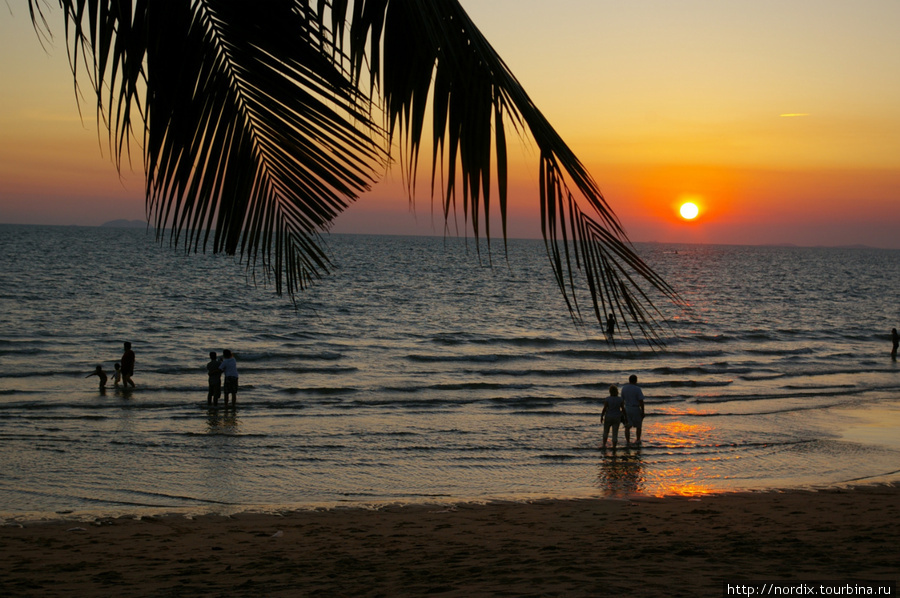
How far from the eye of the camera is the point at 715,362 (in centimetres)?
3447

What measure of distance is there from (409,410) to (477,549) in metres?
13.2

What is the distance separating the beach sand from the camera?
6887mm

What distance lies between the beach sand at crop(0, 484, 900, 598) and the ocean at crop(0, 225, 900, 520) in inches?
63.6

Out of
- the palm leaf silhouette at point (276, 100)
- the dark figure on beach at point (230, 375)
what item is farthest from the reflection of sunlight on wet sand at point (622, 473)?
the palm leaf silhouette at point (276, 100)

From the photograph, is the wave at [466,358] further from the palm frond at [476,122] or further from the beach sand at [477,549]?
the palm frond at [476,122]

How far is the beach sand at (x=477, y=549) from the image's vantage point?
689 cm

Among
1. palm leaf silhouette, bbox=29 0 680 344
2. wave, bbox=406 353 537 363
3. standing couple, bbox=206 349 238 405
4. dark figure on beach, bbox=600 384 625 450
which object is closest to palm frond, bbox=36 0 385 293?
palm leaf silhouette, bbox=29 0 680 344

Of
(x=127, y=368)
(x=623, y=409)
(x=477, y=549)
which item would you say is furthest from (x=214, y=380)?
(x=477, y=549)

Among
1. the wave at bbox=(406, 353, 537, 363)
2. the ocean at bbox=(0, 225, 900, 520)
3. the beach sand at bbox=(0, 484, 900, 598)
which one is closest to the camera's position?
the beach sand at bbox=(0, 484, 900, 598)

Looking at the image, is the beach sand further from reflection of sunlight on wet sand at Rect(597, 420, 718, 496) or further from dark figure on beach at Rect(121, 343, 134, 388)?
dark figure on beach at Rect(121, 343, 134, 388)

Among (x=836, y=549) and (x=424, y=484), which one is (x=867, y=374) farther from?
(x=836, y=549)

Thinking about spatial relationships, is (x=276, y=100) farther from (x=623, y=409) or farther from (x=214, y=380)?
(x=214, y=380)

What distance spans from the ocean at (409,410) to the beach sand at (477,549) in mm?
1616

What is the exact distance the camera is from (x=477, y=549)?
898 centimetres
